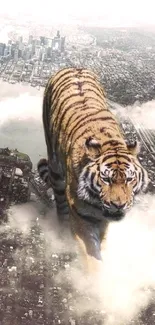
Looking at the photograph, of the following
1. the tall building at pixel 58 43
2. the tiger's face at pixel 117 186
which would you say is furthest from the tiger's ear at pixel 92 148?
the tall building at pixel 58 43

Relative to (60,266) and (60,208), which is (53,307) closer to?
(60,266)

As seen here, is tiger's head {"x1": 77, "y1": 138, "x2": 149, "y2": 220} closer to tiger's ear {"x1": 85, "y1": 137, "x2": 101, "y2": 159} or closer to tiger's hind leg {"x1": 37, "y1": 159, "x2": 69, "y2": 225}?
tiger's ear {"x1": 85, "y1": 137, "x2": 101, "y2": 159}

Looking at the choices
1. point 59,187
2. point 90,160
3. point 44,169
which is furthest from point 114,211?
point 44,169

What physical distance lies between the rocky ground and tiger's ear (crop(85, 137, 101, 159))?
1087mm

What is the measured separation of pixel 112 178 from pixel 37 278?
4.33ft

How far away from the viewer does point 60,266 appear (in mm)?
4180

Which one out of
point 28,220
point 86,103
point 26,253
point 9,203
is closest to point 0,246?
point 26,253

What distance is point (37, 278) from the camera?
4000 mm

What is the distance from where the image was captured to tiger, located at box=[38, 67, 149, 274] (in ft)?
10.2

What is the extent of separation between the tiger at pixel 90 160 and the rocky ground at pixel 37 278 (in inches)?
14.8

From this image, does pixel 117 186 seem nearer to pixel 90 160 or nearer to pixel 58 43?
pixel 90 160

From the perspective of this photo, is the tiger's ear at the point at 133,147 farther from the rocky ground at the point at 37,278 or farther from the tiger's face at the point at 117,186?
the rocky ground at the point at 37,278

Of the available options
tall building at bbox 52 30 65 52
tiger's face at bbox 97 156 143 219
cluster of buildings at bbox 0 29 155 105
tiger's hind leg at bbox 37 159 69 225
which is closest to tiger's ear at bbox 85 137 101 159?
tiger's face at bbox 97 156 143 219

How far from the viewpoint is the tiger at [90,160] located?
3117 millimetres
